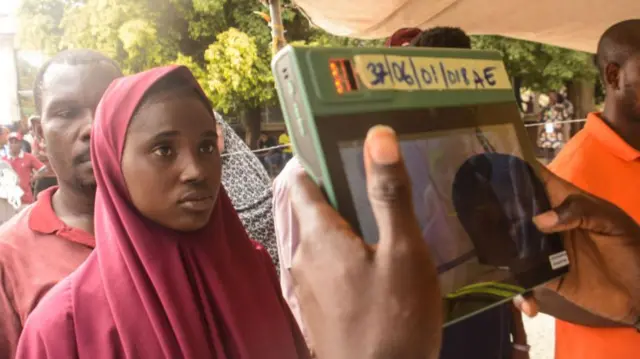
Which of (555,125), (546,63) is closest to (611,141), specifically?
(555,125)

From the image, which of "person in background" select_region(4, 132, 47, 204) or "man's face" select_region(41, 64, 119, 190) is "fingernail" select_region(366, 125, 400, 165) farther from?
"person in background" select_region(4, 132, 47, 204)

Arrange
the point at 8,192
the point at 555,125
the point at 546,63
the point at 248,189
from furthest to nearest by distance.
→ 1. the point at 546,63
2. the point at 555,125
3. the point at 8,192
4. the point at 248,189

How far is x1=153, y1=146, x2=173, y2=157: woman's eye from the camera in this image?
85cm

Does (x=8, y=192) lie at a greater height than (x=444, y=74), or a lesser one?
greater

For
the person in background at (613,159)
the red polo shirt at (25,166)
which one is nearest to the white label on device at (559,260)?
the person in background at (613,159)

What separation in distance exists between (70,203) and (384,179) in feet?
2.66

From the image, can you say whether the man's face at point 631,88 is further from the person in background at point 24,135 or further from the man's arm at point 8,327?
the person in background at point 24,135

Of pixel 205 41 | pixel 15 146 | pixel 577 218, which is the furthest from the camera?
pixel 205 41

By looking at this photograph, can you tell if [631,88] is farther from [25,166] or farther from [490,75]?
[25,166]

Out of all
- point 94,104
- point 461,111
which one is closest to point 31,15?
point 94,104

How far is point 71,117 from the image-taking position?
1058mm

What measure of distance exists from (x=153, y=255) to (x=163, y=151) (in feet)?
0.52

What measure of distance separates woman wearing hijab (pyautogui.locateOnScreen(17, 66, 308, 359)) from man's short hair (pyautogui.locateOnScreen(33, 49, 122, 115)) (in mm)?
216

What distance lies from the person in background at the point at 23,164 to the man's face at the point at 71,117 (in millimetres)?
A: 4435
